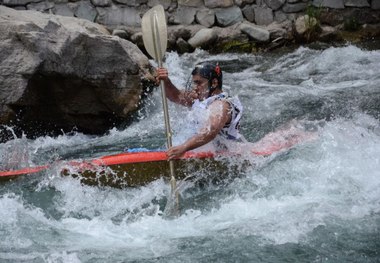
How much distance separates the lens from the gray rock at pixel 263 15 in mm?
10039

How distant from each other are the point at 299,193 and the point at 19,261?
2052 millimetres

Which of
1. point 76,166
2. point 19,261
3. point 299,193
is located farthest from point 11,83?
point 299,193

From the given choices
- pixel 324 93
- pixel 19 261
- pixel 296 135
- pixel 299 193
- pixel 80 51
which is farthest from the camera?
pixel 324 93

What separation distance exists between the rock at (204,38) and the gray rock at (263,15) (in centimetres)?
90

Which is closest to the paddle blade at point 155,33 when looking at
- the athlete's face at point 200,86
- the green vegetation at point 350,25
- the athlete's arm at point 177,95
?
the athlete's arm at point 177,95

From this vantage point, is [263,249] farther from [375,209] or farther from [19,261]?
[19,261]

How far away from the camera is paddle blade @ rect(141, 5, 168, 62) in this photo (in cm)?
497

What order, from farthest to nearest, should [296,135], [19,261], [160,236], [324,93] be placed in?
[324,93] → [296,135] → [160,236] → [19,261]

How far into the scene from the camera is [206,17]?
10.0 m

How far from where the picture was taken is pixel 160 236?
151 inches

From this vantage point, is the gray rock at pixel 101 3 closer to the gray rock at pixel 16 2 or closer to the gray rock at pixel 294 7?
the gray rock at pixel 16 2

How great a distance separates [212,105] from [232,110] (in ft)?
0.66

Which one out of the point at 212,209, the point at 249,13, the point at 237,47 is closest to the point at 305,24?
the point at 249,13

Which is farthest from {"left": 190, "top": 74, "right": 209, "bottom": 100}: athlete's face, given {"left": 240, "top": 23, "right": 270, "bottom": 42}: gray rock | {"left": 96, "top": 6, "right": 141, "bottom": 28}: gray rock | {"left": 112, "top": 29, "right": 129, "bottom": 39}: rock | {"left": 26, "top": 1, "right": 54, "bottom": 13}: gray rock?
{"left": 26, "top": 1, "right": 54, "bottom": 13}: gray rock
